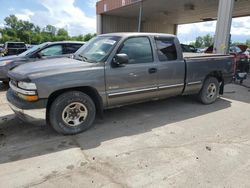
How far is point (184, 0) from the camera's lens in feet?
51.1

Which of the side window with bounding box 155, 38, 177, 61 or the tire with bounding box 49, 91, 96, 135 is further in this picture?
the side window with bounding box 155, 38, 177, 61

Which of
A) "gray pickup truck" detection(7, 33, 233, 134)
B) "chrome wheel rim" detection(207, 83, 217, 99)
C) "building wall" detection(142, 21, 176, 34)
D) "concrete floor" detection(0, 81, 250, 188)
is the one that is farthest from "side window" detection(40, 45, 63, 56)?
"building wall" detection(142, 21, 176, 34)

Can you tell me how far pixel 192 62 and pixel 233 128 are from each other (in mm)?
1834

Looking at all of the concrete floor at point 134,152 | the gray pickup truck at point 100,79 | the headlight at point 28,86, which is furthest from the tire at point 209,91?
the headlight at point 28,86

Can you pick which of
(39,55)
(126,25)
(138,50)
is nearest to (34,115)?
(138,50)

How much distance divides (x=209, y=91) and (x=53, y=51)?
5.32 metres

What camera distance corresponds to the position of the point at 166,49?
16.5 ft

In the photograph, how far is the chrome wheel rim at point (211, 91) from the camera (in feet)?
19.8

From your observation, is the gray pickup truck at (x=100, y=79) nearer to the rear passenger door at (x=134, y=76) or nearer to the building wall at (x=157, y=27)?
the rear passenger door at (x=134, y=76)

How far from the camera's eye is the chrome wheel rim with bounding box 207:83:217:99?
19.8 feet

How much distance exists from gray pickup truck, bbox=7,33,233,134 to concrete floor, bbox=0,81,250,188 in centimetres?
45

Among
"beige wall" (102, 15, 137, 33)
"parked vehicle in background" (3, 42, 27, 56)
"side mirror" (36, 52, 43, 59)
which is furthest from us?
"beige wall" (102, 15, 137, 33)

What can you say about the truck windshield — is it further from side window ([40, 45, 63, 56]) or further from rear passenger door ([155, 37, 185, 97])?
side window ([40, 45, 63, 56])

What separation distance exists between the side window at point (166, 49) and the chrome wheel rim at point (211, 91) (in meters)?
1.63
